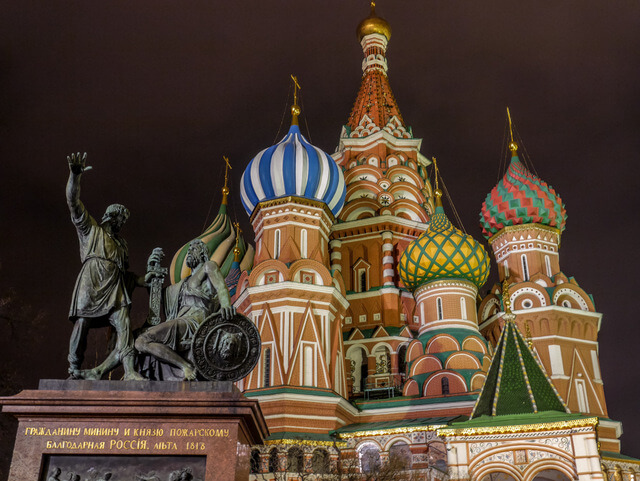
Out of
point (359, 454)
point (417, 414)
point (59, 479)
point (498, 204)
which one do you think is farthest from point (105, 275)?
point (498, 204)

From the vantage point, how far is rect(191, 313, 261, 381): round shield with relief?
6.65 meters

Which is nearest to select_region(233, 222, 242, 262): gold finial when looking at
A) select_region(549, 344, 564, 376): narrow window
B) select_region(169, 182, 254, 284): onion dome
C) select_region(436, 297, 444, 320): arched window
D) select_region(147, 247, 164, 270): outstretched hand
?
select_region(169, 182, 254, 284): onion dome

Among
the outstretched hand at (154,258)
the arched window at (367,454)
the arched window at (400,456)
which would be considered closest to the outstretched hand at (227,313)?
the outstretched hand at (154,258)

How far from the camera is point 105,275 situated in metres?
7.05

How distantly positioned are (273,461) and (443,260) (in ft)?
29.6

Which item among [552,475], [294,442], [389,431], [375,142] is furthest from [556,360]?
[375,142]

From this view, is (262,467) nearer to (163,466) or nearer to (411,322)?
(411,322)

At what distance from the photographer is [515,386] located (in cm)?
1675

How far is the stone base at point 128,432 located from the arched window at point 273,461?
13.1 m

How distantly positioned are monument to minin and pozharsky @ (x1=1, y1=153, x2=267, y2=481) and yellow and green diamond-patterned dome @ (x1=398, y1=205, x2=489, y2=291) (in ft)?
56.6

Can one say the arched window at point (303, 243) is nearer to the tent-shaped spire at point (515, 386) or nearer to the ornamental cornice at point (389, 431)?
the ornamental cornice at point (389, 431)

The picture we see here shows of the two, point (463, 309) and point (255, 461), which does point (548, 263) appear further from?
point (255, 461)

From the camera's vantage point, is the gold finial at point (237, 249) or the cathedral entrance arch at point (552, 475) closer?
the cathedral entrance arch at point (552, 475)

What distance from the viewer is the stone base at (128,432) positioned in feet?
19.8
